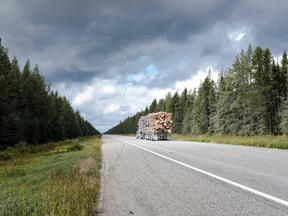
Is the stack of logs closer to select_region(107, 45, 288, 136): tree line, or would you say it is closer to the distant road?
select_region(107, 45, 288, 136): tree line

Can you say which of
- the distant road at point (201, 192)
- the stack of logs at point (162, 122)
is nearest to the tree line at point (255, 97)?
the stack of logs at point (162, 122)

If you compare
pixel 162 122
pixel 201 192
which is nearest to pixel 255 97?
pixel 162 122

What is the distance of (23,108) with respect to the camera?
4922cm

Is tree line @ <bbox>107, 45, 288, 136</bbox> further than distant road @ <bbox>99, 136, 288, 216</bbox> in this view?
Yes

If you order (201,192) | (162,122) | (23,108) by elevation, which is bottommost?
(201,192)

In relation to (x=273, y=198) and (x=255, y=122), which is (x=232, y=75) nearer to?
(x=255, y=122)

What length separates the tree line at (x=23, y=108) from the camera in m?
Answer: 34.4

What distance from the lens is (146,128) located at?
138ft

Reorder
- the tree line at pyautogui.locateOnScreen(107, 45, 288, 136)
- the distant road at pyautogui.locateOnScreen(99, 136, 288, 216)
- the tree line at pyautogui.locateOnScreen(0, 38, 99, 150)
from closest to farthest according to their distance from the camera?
the distant road at pyautogui.locateOnScreen(99, 136, 288, 216)
the tree line at pyautogui.locateOnScreen(0, 38, 99, 150)
the tree line at pyautogui.locateOnScreen(107, 45, 288, 136)

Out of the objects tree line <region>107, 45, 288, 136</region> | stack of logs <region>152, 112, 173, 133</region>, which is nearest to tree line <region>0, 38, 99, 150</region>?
stack of logs <region>152, 112, 173, 133</region>

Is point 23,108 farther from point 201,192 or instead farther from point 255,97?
point 201,192

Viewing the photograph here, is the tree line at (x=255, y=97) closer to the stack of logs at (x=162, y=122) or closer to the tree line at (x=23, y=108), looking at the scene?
the stack of logs at (x=162, y=122)

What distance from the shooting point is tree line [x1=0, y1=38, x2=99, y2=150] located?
113 ft

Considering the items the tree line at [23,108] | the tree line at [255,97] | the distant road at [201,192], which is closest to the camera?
the distant road at [201,192]
